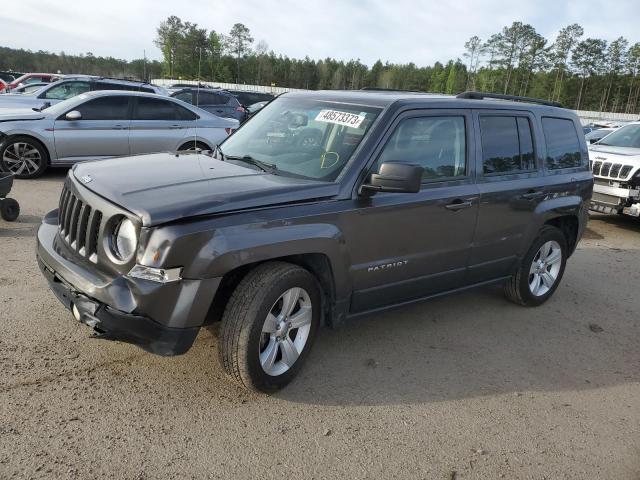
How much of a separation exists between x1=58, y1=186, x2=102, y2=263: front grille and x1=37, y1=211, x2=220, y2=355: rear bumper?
167 millimetres

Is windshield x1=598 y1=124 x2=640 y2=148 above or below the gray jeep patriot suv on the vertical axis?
above

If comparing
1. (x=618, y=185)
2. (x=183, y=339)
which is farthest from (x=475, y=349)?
(x=618, y=185)

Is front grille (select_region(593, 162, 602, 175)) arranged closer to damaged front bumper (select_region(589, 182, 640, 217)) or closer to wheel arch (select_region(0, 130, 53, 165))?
damaged front bumper (select_region(589, 182, 640, 217))

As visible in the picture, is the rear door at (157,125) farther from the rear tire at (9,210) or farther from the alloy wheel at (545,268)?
the alloy wheel at (545,268)

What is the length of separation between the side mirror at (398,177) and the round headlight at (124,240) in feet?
4.96

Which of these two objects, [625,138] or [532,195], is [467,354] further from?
[625,138]

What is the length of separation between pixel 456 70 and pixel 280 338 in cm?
10230

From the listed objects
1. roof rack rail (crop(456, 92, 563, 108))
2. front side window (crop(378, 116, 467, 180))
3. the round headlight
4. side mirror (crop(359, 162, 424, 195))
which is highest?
roof rack rail (crop(456, 92, 563, 108))

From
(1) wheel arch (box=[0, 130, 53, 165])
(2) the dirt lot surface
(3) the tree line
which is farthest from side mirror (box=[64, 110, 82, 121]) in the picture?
(3) the tree line

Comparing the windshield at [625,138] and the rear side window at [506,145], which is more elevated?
the windshield at [625,138]

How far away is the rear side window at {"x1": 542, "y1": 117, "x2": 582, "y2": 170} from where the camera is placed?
200 inches

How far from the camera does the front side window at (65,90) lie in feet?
44.2

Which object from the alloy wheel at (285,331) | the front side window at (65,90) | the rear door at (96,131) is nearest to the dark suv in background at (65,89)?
the front side window at (65,90)

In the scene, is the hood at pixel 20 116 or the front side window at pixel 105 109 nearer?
the hood at pixel 20 116
